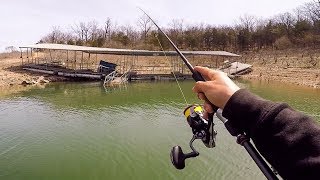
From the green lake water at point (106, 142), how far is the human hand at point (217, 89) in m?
8.08

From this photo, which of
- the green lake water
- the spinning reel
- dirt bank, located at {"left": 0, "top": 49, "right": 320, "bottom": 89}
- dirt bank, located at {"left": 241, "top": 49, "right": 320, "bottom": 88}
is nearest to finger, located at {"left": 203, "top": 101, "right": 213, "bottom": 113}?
the spinning reel

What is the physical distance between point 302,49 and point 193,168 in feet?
150

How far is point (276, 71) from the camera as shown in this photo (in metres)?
42.8

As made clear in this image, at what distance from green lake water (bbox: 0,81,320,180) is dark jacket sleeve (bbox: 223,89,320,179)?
327 inches

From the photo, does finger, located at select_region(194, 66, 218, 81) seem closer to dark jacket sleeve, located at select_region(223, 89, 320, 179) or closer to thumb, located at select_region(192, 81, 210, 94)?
thumb, located at select_region(192, 81, 210, 94)

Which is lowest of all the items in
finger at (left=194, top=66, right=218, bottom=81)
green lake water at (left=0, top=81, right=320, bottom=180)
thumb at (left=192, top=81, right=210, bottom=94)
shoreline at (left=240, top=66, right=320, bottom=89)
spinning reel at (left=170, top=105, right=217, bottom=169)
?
green lake water at (left=0, top=81, right=320, bottom=180)

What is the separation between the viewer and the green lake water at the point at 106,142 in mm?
10000

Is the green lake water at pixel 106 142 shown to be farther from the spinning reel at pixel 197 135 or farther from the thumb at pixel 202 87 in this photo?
the thumb at pixel 202 87

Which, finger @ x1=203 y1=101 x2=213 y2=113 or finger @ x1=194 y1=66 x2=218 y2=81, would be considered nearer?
finger @ x1=194 y1=66 x2=218 y2=81

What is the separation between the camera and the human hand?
5.46 feet

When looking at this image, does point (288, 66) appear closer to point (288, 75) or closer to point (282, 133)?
point (288, 75)

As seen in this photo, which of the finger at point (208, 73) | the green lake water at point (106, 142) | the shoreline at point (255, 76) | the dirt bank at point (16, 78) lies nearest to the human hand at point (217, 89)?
the finger at point (208, 73)

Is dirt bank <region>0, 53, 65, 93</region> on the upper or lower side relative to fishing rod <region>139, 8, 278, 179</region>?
lower

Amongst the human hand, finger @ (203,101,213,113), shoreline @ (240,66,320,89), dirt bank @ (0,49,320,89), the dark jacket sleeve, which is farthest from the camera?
dirt bank @ (0,49,320,89)
